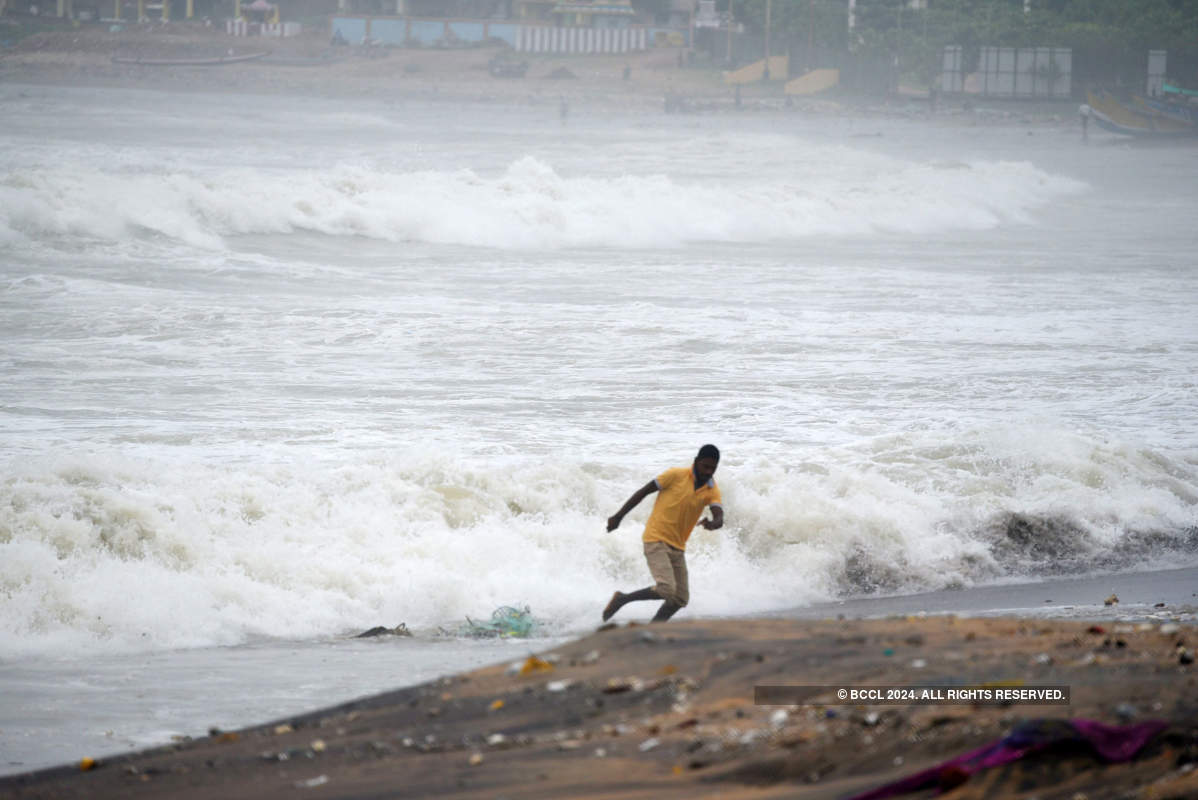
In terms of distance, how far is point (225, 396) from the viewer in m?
15.0

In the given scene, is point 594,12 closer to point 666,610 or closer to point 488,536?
point 488,536

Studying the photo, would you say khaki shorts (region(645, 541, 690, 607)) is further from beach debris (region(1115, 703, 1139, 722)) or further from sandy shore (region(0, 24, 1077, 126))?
sandy shore (region(0, 24, 1077, 126))

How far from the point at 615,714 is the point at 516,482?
261 inches

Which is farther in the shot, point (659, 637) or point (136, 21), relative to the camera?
point (136, 21)

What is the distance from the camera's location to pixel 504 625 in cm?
914

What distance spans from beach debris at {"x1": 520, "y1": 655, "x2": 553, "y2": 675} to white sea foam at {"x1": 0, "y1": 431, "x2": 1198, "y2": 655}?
3511 millimetres

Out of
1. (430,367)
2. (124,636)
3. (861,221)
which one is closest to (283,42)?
(861,221)

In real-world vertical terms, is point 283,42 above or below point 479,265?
above

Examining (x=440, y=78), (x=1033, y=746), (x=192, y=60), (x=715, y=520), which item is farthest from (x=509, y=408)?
(x=192, y=60)

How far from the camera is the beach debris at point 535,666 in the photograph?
18.8 feet

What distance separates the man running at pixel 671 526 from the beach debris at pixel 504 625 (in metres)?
1.00

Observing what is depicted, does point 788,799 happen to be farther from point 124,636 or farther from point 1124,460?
point 1124,460

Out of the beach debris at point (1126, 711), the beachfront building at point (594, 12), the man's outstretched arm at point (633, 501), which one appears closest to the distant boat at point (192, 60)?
the beachfront building at point (594, 12)

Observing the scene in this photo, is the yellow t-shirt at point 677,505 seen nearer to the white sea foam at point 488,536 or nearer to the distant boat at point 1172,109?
the white sea foam at point 488,536
